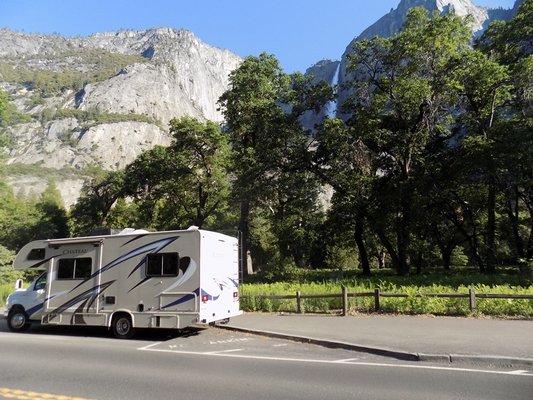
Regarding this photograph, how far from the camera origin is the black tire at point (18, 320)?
1470cm

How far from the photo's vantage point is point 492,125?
29.1m

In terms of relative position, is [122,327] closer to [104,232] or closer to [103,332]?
[103,332]

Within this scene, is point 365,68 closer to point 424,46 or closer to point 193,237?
point 424,46

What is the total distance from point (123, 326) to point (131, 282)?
4.12ft

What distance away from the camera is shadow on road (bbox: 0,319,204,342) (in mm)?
13195

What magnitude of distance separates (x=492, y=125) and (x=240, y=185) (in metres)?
17.2

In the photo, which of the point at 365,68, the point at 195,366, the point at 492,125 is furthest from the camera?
the point at 365,68

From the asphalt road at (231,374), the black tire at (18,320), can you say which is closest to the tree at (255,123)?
the black tire at (18,320)

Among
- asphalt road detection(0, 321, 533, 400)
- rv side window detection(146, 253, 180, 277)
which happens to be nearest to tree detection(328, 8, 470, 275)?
rv side window detection(146, 253, 180, 277)

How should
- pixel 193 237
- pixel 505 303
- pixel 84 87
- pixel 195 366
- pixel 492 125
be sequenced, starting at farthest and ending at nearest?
1. pixel 84 87
2. pixel 492 125
3. pixel 505 303
4. pixel 193 237
5. pixel 195 366

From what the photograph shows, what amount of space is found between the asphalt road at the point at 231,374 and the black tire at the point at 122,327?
1251mm

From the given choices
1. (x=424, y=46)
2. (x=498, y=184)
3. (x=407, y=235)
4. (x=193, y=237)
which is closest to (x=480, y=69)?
(x=424, y=46)

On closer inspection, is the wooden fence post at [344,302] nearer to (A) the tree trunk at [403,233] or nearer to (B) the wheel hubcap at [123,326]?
(B) the wheel hubcap at [123,326]

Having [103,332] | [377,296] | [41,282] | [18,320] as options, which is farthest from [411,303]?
[18,320]
